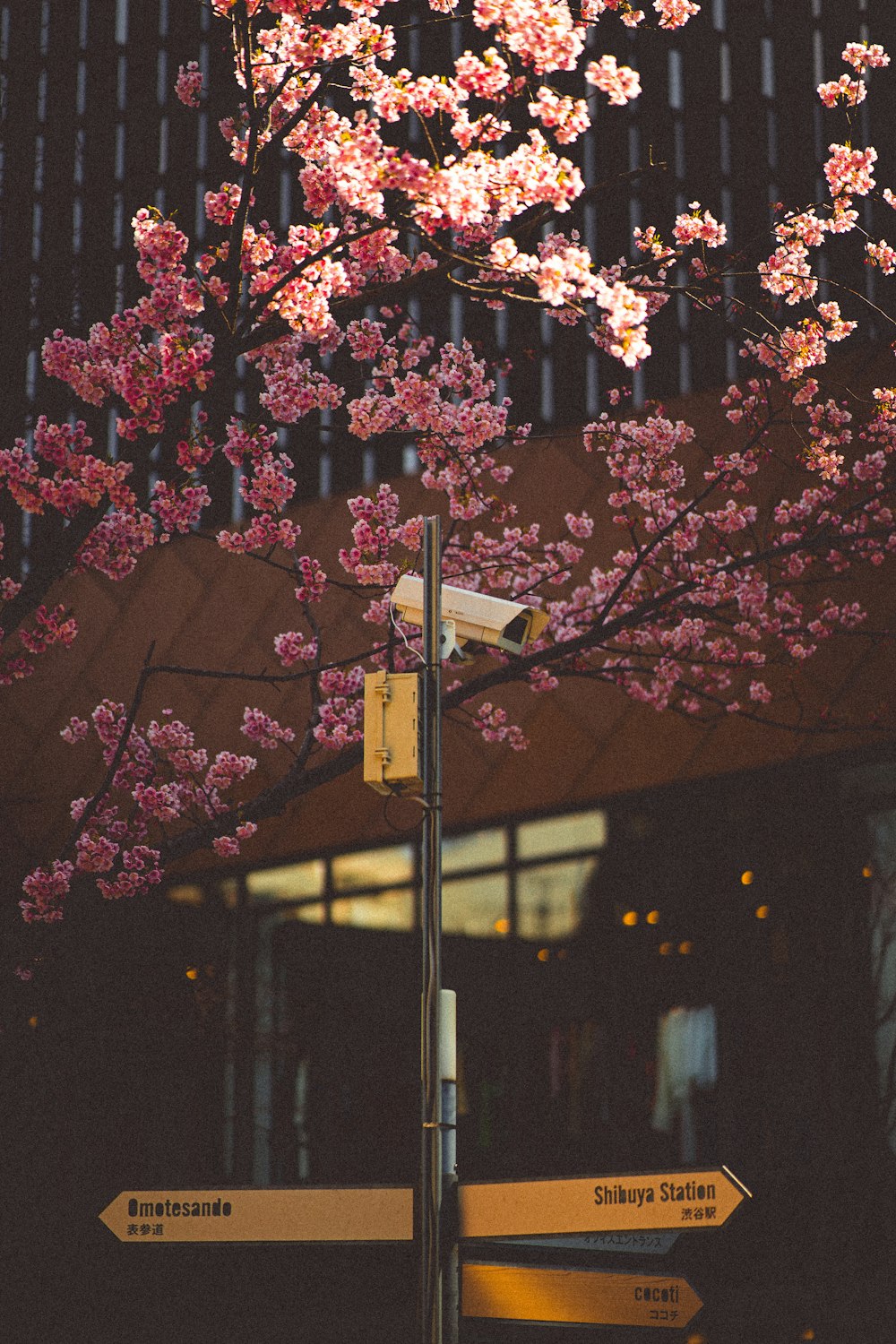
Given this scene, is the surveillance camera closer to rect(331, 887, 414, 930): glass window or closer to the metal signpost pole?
the metal signpost pole

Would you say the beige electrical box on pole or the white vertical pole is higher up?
the beige electrical box on pole

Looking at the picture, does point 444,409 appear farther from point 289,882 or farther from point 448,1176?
point 289,882

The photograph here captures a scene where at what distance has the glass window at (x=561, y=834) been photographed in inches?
606

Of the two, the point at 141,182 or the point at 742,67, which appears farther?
the point at 141,182

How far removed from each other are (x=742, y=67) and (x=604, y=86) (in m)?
8.78

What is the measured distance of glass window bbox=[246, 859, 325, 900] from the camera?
1781 centimetres

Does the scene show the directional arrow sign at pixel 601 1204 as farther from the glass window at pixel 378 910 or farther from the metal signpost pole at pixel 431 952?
the glass window at pixel 378 910

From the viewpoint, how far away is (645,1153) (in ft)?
47.0

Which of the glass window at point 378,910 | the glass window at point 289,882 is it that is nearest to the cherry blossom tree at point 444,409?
the glass window at point 289,882

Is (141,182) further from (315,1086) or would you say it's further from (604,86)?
(604,86)

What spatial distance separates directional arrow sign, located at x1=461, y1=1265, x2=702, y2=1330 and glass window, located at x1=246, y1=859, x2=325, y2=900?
1203cm

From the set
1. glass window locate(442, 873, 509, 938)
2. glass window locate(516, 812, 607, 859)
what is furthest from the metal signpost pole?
Answer: glass window locate(442, 873, 509, 938)

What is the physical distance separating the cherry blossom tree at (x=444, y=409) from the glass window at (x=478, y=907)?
5.84 feet

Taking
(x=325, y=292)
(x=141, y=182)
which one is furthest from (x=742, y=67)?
(x=325, y=292)
